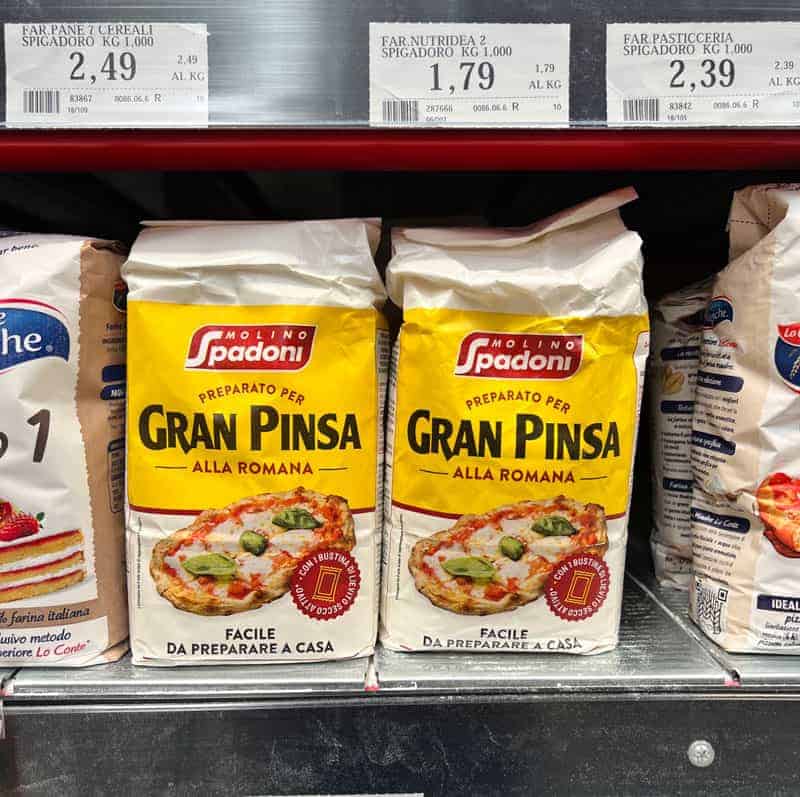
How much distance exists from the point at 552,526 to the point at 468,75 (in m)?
0.47

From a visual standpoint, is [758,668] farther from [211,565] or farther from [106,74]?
[106,74]

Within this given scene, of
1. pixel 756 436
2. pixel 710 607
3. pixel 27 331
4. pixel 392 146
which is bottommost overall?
pixel 710 607

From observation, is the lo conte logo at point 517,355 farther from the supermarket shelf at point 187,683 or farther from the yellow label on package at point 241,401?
the supermarket shelf at point 187,683

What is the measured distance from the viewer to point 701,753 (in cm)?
68

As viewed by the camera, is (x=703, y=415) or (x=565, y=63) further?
(x=703, y=415)

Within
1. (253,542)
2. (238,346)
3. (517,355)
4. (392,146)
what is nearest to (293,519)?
(253,542)

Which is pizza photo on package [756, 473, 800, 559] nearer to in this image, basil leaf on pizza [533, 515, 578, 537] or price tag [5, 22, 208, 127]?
basil leaf on pizza [533, 515, 578, 537]

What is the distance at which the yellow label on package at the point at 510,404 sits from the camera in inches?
28.9

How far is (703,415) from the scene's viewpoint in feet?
2.70

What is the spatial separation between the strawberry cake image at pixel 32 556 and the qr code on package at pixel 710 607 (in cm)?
71

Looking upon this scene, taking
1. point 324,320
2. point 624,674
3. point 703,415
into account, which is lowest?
point 624,674

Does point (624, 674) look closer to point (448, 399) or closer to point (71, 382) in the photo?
point (448, 399)

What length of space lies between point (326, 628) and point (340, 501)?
142mm

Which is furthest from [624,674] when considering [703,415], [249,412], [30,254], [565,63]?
[30,254]
